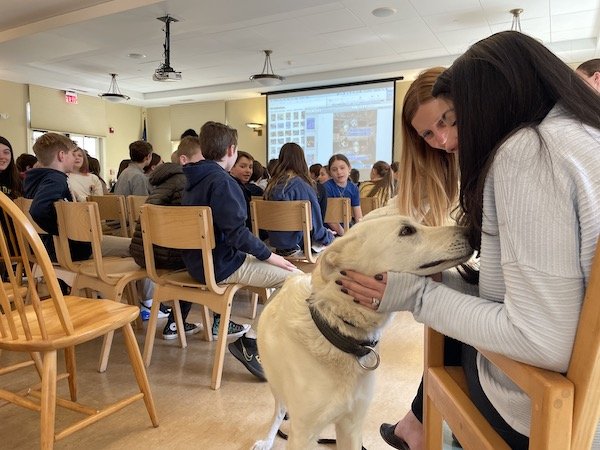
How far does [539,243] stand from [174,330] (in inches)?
99.2

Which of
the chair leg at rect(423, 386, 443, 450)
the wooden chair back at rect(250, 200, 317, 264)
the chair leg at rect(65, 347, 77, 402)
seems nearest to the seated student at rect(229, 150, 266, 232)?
the wooden chair back at rect(250, 200, 317, 264)

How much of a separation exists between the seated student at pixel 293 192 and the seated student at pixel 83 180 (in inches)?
83.9

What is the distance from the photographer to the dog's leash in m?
1.12

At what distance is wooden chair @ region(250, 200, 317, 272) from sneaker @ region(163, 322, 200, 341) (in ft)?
2.54

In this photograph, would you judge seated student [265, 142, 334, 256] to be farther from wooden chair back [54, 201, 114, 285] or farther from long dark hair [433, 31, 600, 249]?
long dark hair [433, 31, 600, 249]

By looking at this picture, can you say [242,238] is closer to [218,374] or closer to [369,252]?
[218,374]

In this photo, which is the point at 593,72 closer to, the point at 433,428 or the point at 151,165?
the point at 433,428

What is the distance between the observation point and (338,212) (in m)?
3.53

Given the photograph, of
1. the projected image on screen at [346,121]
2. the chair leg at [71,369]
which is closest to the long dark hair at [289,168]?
the chair leg at [71,369]

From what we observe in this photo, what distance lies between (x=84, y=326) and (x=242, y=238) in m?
0.85

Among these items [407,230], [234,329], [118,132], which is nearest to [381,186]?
[234,329]

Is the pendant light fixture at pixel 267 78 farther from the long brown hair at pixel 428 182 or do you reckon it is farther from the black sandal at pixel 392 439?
the black sandal at pixel 392 439

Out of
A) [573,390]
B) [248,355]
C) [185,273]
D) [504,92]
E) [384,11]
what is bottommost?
[248,355]

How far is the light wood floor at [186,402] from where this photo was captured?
5.51 ft
